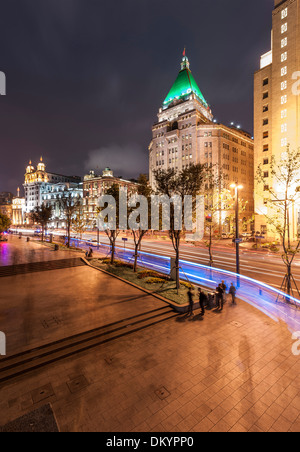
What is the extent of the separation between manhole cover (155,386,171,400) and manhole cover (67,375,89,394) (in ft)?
7.07

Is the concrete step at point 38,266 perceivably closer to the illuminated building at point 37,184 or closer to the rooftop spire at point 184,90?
the rooftop spire at point 184,90

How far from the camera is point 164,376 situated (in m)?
6.52

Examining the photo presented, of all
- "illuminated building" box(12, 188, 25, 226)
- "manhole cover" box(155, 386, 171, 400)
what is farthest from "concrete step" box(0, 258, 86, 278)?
"illuminated building" box(12, 188, 25, 226)

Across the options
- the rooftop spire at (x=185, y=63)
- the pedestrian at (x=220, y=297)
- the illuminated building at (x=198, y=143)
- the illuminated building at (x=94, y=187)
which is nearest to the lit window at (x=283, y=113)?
the illuminated building at (x=198, y=143)

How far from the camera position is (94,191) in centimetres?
10869

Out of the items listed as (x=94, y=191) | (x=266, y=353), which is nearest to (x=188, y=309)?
(x=266, y=353)

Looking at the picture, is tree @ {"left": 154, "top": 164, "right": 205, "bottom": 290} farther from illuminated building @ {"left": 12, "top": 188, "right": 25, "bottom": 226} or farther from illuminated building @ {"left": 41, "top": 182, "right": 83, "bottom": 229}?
illuminated building @ {"left": 12, "top": 188, "right": 25, "bottom": 226}

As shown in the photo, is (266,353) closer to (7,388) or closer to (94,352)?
(94,352)

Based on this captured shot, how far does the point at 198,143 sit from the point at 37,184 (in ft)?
394

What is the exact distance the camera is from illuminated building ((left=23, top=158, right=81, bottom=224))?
144 meters

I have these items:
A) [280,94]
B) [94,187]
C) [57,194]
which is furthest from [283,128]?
[57,194]

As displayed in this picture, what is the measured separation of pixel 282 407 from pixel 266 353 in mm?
2381

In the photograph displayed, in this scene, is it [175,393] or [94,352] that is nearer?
[175,393]

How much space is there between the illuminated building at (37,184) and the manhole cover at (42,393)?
152 m
